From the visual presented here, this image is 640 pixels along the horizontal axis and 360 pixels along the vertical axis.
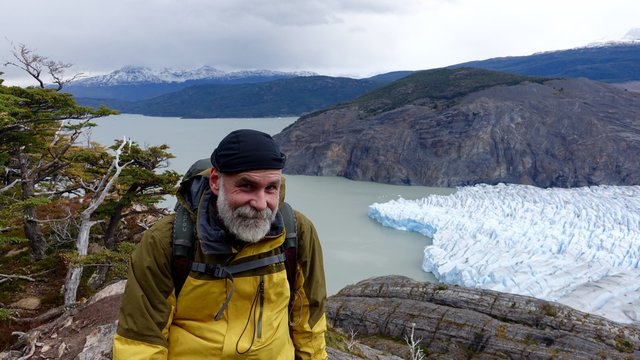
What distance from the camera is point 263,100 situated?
152 meters

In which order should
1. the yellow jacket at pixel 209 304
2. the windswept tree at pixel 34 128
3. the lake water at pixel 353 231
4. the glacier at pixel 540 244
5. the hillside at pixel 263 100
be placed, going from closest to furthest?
the yellow jacket at pixel 209 304
the windswept tree at pixel 34 128
the glacier at pixel 540 244
the lake water at pixel 353 231
the hillside at pixel 263 100

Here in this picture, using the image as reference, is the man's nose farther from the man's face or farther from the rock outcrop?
the rock outcrop

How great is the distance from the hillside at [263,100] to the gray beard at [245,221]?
440 feet

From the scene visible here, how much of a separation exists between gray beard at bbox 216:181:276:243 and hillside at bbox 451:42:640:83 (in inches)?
5610

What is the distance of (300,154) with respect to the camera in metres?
51.5

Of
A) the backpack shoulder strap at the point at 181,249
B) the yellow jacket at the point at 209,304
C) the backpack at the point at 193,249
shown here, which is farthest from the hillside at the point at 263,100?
the backpack shoulder strap at the point at 181,249

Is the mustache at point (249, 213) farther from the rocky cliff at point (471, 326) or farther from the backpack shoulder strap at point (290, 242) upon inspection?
the rocky cliff at point (471, 326)

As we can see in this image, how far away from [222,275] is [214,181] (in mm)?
437

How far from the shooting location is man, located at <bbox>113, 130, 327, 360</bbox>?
72.7 inches

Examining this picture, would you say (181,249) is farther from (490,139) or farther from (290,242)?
(490,139)

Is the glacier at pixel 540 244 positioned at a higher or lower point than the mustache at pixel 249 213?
lower

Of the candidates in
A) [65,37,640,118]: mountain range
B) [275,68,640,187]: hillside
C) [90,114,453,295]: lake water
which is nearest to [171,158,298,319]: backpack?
[90,114,453,295]: lake water

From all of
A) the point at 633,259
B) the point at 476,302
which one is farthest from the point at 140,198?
the point at 633,259

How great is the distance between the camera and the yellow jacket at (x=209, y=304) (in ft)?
6.03
